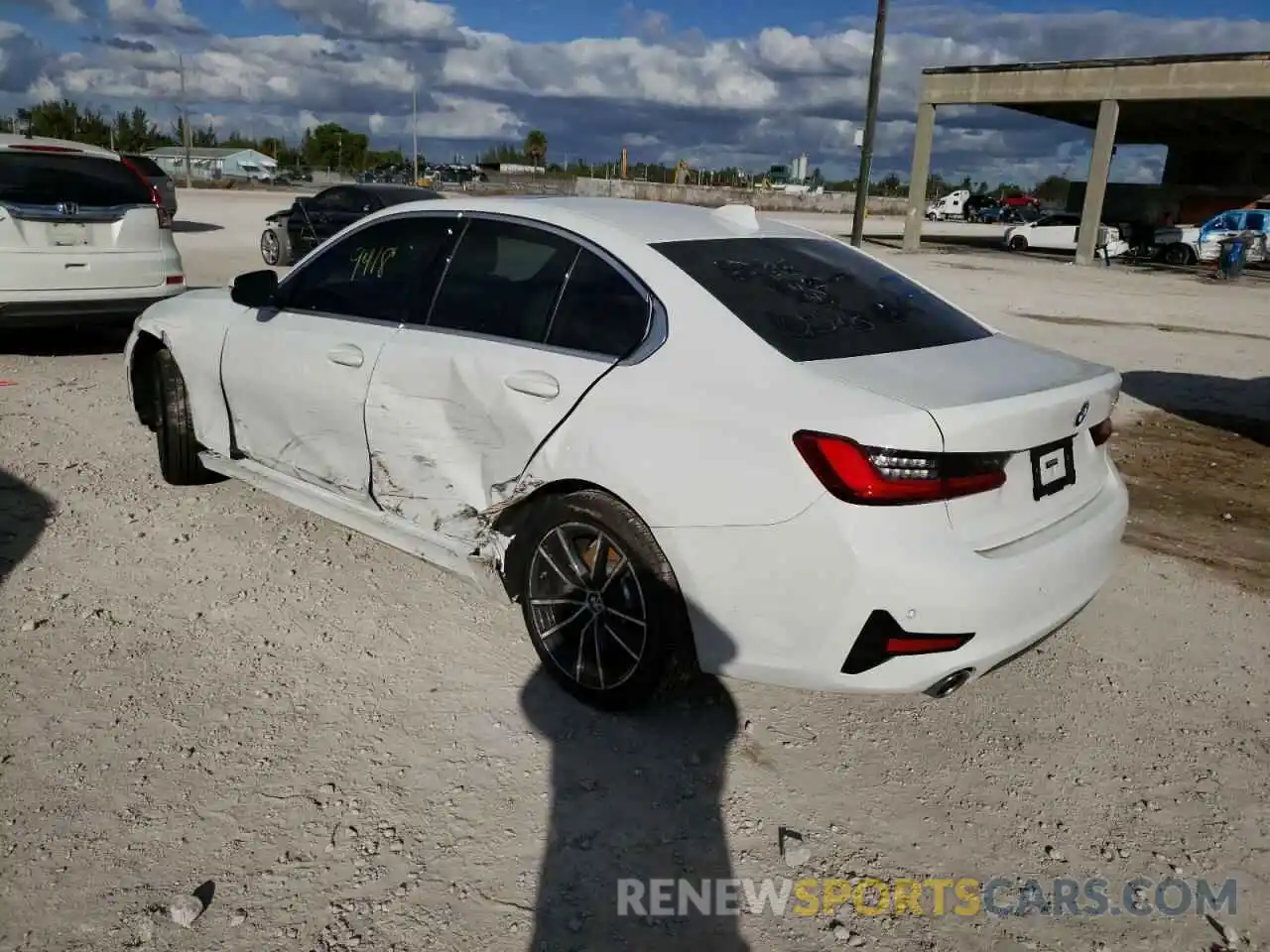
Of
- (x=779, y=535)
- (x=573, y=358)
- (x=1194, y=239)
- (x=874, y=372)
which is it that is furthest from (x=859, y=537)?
(x=1194, y=239)

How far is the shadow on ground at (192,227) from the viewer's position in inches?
902

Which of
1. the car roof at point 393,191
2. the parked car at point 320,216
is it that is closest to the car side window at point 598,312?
the car roof at point 393,191

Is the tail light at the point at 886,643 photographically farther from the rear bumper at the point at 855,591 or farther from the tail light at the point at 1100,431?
the tail light at the point at 1100,431

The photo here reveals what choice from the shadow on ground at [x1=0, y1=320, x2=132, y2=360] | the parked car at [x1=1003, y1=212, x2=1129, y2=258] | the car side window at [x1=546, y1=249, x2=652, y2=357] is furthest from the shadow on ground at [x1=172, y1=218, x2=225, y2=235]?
the parked car at [x1=1003, y1=212, x2=1129, y2=258]

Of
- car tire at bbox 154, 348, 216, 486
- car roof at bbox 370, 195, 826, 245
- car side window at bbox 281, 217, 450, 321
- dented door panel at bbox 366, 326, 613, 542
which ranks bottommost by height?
car tire at bbox 154, 348, 216, 486

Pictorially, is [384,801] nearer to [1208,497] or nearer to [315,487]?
[315,487]

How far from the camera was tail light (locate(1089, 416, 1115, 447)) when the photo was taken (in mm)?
3346

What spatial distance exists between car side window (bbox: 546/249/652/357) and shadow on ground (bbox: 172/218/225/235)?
21721 millimetres

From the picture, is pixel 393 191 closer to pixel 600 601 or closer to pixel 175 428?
pixel 175 428

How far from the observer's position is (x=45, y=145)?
8.05 m

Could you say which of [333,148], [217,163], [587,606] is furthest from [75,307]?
[333,148]

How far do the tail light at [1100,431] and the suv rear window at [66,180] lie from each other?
7866mm

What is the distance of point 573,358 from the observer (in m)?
3.30

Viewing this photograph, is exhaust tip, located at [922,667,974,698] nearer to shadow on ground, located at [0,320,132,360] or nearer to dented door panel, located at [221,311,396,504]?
dented door panel, located at [221,311,396,504]
